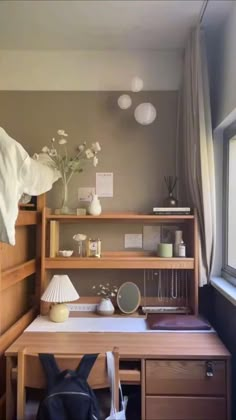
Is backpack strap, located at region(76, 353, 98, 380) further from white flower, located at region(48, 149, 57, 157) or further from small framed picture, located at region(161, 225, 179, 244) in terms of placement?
white flower, located at region(48, 149, 57, 157)

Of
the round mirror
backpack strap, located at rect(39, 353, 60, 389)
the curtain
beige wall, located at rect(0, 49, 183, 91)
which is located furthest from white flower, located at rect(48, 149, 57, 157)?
backpack strap, located at rect(39, 353, 60, 389)

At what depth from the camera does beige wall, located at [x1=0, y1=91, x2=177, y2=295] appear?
7.96 ft

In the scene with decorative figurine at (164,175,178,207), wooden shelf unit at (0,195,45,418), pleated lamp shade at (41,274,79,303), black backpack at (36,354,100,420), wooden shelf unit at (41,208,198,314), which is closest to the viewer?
black backpack at (36,354,100,420)

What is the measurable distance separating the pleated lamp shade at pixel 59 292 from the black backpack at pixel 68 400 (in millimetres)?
655

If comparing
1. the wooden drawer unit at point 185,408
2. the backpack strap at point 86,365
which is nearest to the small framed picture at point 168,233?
the wooden drawer unit at point 185,408

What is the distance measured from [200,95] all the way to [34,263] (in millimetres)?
1361

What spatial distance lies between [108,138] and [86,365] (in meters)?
1.46

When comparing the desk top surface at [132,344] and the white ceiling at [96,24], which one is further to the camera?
the white ceiling at [96,24]

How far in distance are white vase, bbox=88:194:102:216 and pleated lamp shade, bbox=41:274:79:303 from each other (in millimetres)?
422

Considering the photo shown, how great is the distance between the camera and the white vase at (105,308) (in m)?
2.22

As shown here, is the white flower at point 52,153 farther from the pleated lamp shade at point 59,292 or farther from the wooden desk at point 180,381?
the wooden desk at point 180,381

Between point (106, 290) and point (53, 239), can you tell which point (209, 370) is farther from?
point (53, 239)

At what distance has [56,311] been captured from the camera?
209cm

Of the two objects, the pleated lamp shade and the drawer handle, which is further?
the pleated lamp shade
